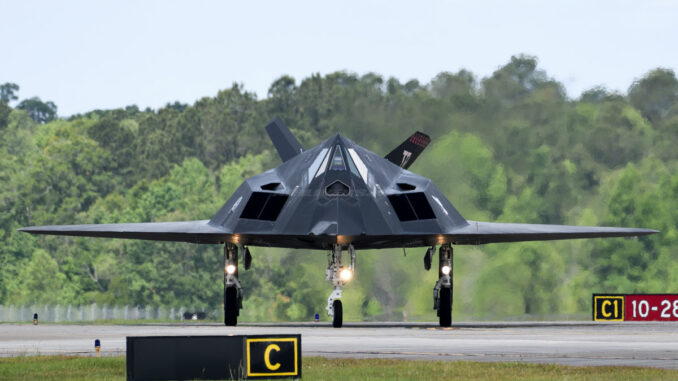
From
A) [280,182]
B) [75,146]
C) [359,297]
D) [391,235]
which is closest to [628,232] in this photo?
[391,235]

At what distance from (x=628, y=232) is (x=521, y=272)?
3286 centimetres

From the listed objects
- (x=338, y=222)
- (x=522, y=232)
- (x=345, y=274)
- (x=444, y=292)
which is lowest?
(x=444, y=292)

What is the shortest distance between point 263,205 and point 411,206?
390 cm

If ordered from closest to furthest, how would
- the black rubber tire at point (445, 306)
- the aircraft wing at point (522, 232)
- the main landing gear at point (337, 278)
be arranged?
the main landing gear at point (337, 278), the aircraft wing at point (522, 232), the black rubber tire at point (445, 306)

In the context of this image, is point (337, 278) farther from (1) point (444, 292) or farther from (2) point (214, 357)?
(2) point (214, 357)

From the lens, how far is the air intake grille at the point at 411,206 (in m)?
31.2

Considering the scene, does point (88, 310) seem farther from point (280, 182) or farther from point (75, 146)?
point (280, 182)

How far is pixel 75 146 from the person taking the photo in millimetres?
115125

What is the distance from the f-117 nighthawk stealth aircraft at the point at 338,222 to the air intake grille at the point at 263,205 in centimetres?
3

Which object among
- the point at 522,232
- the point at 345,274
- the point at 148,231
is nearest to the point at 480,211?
the point at 522,232

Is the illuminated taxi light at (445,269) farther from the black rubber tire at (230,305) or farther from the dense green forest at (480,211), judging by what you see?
the dense green forest at (480,211)

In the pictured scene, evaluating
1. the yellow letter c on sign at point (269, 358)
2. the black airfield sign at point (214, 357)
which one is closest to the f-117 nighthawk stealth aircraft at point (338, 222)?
the black airfield sign at point (214, 357)

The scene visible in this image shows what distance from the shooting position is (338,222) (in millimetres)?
29594

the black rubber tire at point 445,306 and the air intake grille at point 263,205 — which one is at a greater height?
the air intake grille at point 263,205
